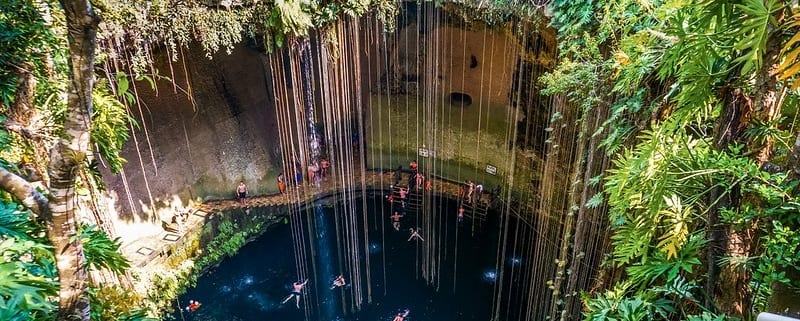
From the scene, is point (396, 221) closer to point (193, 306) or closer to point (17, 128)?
point (193, 306)

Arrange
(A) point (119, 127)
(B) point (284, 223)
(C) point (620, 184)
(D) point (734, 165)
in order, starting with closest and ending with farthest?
1. (D) point (734, 165)
2. (C) point (620, 184)
3. (A) point (119, 127)
4. (B) point (284, 223)

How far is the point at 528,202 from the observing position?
611 cm

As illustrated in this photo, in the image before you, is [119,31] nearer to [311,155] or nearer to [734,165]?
[311,155]

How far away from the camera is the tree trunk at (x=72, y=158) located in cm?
111

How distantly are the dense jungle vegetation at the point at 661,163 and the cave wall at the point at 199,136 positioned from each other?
117 inches

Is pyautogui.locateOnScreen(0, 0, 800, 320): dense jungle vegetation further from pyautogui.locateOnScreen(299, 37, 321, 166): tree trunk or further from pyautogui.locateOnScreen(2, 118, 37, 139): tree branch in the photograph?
pyautogui.locateOnScreen(299, 37, 321, 166): tree trunk

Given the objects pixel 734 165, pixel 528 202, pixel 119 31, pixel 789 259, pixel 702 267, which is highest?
pixel 119 31

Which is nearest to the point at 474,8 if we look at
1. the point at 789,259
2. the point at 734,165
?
the point at 734,165

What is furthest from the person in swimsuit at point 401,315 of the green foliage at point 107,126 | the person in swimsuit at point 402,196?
the green foliage at point 107,126

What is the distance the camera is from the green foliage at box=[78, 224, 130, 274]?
1656 millimetres

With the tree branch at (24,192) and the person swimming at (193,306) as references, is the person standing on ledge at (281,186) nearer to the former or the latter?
the person swimming at (193,306)

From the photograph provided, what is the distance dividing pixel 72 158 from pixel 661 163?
1.63 m

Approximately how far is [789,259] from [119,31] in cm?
411

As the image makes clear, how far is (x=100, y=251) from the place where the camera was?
1667 mm
